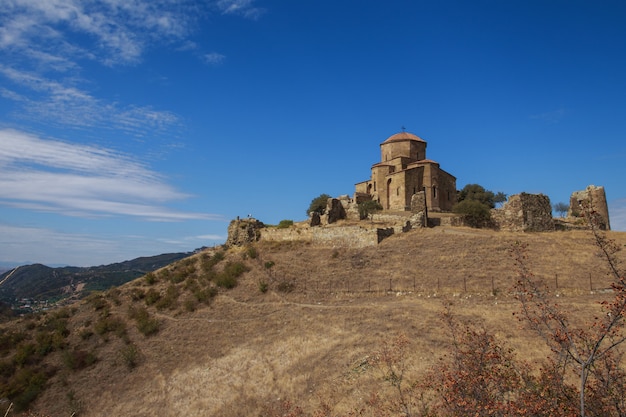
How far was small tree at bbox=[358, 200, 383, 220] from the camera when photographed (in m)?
40.0

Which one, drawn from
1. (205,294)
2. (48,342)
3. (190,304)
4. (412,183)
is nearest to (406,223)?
(412,183)

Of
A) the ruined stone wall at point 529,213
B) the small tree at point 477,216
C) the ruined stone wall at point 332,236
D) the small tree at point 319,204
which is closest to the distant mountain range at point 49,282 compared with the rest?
the small tree at point 319,204

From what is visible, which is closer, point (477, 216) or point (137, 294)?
point (137, 294)

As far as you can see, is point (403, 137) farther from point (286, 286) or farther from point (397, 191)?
point (286, 286)

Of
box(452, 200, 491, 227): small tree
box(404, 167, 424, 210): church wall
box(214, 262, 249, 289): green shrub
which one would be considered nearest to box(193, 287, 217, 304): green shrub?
box(214, 262, 249, 289): green shrub

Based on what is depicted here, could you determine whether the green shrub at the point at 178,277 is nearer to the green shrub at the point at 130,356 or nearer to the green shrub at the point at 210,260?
the green shrub at the point at 210,260

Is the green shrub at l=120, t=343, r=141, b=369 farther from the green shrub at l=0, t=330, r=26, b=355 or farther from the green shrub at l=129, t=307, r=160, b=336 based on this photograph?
the green shrub at l=0, t=330, r=26, b=355

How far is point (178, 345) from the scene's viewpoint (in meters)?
22.1

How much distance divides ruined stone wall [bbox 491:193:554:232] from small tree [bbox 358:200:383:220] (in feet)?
41.4

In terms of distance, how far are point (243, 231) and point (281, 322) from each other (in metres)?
16.5

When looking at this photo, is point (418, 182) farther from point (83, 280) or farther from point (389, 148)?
point (83, 280)

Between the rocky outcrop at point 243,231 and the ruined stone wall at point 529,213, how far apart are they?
20259 millimetres

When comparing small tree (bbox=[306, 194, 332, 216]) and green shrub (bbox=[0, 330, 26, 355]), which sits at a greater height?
small tree (bbox=[306, 194, 332, 216])

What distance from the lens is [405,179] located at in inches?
1654
